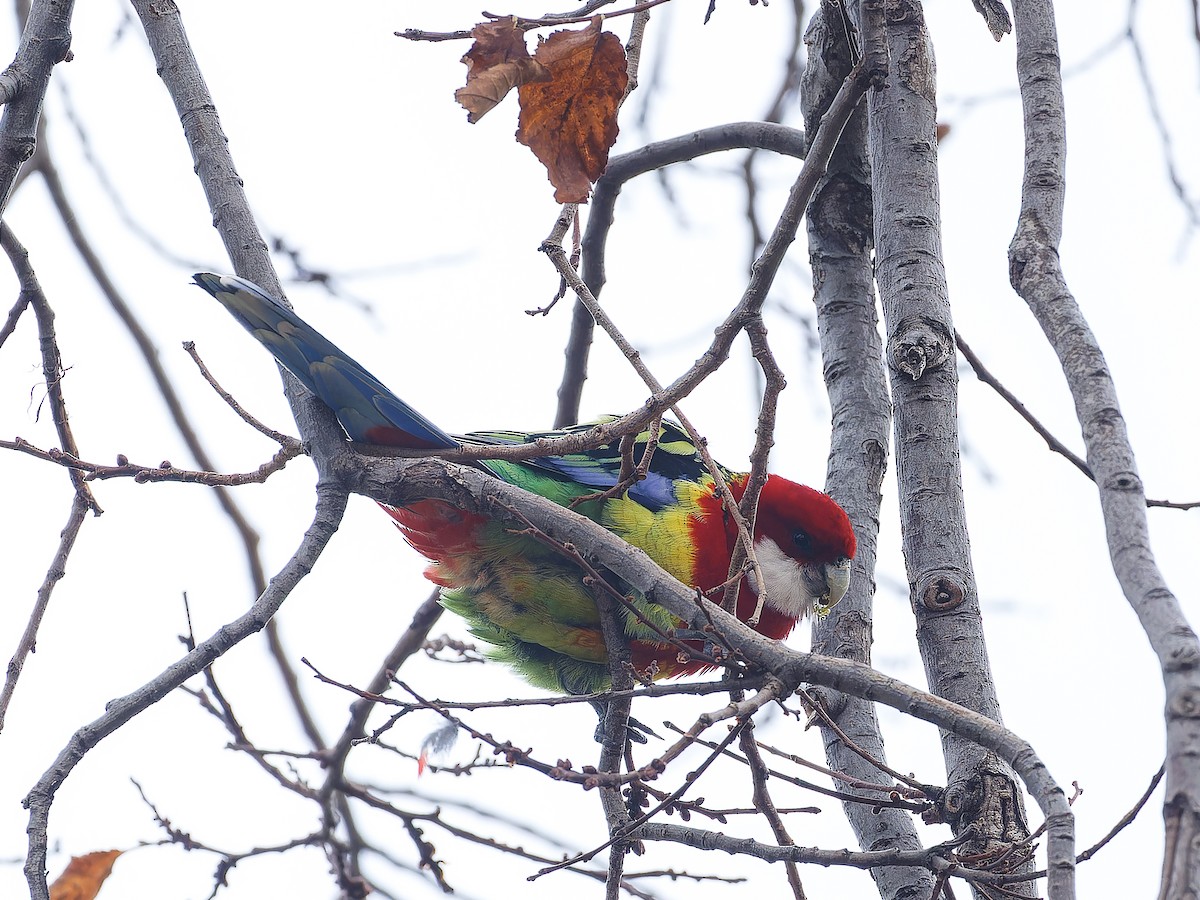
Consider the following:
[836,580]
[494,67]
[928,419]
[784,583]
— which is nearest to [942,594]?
[928,419]

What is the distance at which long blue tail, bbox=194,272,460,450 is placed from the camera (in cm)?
225

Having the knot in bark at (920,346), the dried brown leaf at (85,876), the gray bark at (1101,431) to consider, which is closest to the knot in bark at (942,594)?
the knot in bark at (920,346)

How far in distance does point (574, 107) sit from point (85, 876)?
274cm

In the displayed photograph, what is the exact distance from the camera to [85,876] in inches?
130

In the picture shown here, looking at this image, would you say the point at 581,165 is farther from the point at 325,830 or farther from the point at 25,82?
the point at 325,830

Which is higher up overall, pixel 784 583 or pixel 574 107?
pixel 574 107

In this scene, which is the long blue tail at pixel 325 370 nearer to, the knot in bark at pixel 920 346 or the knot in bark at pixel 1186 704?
the knot in bark at pixel 920 346

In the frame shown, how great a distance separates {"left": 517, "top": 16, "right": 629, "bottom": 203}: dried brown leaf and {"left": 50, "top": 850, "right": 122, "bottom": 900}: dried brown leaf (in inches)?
99.2

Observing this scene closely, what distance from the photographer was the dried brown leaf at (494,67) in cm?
217

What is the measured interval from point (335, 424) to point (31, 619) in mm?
756

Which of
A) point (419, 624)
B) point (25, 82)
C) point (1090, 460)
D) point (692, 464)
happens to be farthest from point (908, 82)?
point (419, 624)

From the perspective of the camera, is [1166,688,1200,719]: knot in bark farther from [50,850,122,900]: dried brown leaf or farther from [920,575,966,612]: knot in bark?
[50,850,122,900]: dried brown leaf

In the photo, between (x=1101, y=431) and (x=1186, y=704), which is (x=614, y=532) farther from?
(x=1186, y=704)

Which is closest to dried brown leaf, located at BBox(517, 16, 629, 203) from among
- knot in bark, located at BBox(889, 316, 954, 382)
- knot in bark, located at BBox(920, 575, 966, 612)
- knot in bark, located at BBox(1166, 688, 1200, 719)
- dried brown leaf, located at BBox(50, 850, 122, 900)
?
knot in bark, located at BBox(889, 316, 954, 382)
